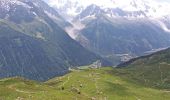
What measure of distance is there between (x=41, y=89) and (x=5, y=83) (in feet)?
59.7

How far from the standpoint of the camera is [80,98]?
181 m

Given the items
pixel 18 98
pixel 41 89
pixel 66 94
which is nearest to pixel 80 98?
pixel 66 94

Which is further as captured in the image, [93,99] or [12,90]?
[93,99]

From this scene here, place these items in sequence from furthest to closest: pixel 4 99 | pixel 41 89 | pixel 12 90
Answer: pixel 41 89 < pixel 12 90 < pixel 4 99

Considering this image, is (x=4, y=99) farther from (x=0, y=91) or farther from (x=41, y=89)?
(x=41, y=89)

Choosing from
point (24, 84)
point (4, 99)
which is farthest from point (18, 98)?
point (24, 84)

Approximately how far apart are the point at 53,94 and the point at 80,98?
11896 mm

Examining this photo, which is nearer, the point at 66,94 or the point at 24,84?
the point at 66,94

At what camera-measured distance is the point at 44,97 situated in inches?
6521

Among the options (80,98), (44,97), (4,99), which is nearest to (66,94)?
(80,98)

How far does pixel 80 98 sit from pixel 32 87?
22927 mm

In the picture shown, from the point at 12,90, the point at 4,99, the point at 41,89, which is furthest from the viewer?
the point at 41,89

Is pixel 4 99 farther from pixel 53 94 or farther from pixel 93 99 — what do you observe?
pixel 93 99

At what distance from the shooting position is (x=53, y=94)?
177m
